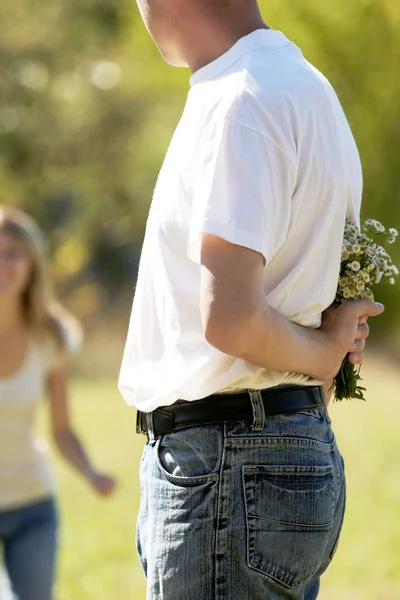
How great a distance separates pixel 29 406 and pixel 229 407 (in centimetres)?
260

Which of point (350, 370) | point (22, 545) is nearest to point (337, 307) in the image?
point (350, 370)

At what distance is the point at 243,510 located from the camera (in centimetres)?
193

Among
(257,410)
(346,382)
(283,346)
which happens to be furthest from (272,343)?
(346,382)

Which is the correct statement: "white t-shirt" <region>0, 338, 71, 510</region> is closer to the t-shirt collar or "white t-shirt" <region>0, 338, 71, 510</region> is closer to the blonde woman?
the blonde woman

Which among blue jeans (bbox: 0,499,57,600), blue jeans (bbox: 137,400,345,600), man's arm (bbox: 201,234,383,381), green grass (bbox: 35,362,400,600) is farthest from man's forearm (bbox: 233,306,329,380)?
green grass (bbox: 35,362,400,600)

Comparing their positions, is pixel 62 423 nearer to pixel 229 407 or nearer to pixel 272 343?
pixel 229 407

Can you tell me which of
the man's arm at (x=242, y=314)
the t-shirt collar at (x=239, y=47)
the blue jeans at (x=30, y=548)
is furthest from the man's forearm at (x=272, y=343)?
the blue jeans at (x=30, y=548)

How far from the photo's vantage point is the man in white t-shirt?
72.6 inches

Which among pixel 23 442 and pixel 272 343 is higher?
pixel 272 343

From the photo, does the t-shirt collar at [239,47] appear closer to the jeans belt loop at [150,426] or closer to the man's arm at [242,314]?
the man's arm at [242,314]

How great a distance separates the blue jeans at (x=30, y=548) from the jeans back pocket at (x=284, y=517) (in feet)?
6.94

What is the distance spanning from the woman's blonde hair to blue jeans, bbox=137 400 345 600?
9.12 ft

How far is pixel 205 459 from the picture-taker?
6.42 feet

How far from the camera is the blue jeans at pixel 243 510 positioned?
6.33ft
